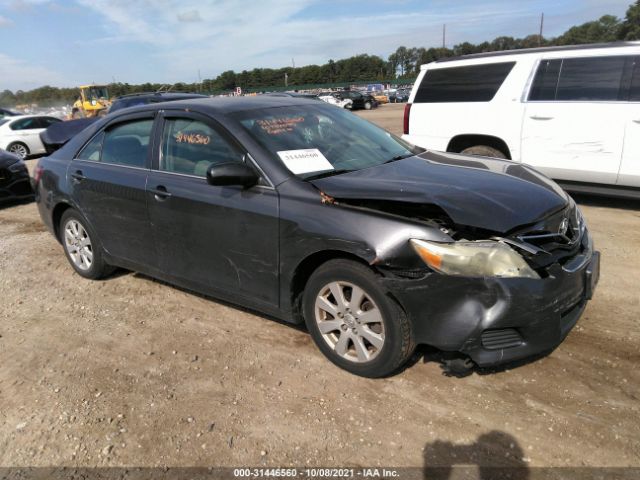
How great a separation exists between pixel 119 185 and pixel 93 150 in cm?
72

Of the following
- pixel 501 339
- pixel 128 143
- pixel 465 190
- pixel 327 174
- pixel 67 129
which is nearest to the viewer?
pixel 501 339

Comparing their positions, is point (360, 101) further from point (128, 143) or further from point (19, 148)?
point (128, 143)

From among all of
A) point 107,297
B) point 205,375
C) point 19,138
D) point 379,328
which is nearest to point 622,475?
point 379,328

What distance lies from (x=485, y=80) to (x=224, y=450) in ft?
19.4

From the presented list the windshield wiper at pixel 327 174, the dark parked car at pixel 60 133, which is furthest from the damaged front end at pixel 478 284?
the dark parked car at pixel 60 133

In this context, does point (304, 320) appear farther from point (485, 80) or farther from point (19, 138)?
point (19, 138)

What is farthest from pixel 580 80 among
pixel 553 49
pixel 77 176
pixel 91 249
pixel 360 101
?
pixel 360 101

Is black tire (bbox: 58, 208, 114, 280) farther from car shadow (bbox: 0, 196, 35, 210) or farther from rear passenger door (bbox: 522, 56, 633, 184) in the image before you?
rear passenger door (bbox: 522, 56, 633, 184)

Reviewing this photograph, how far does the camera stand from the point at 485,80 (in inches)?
264

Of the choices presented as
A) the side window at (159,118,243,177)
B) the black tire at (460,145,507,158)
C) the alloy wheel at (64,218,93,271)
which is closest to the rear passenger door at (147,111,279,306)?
the side window at (159,118,243,177)

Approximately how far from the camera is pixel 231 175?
3.17 m

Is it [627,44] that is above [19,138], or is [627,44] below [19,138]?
above

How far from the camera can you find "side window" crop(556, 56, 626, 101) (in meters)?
5.83

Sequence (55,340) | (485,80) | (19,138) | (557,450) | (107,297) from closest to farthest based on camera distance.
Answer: (557,450) → (55,340) → (107,297) → (485,80) → (19,138)
